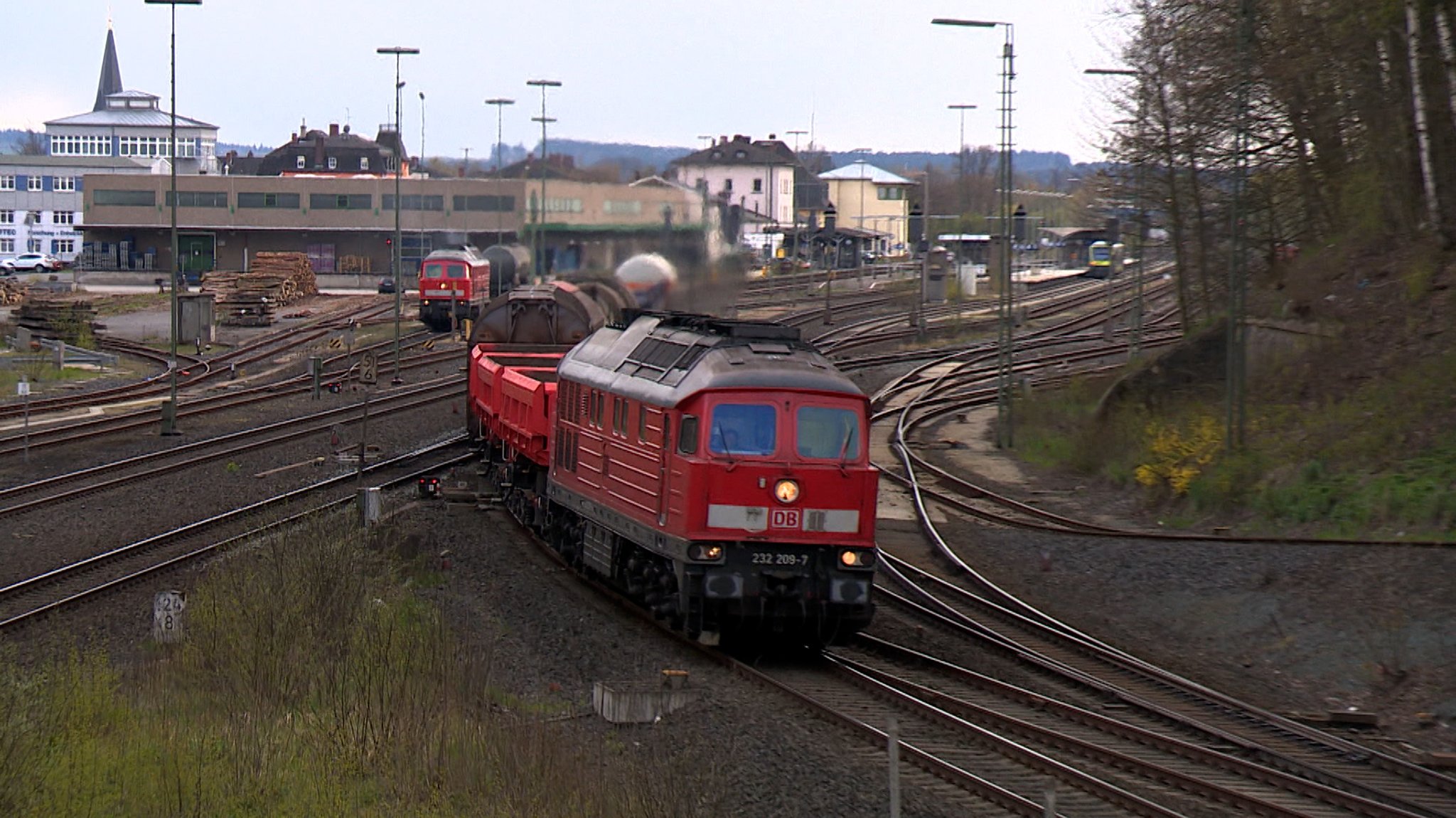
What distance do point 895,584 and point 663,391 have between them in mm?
5790

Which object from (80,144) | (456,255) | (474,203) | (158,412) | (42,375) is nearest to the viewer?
(158,412)

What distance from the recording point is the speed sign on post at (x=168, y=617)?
1739 centimetres

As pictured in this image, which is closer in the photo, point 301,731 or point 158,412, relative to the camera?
point 301,731

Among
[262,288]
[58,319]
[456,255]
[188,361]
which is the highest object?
[456,255]

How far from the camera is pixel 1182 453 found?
88.9 feet

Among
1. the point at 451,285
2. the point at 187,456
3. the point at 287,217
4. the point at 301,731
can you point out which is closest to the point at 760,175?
the point at 287,217

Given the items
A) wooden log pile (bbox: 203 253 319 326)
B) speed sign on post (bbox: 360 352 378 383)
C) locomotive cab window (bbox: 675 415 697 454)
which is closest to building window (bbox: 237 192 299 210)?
wooden log pile (bbox: 203 253 319 326)

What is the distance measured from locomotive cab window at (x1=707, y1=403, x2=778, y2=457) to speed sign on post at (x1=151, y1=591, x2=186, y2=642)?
6618 mm

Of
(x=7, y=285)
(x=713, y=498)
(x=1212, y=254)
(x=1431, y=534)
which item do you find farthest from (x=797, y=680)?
(x=7, y=285)

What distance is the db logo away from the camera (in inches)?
628

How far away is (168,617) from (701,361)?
685 centimetres

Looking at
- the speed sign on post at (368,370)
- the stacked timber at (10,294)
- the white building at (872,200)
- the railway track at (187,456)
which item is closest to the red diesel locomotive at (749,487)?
the railway track at (187,456)

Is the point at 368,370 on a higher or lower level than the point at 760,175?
lower

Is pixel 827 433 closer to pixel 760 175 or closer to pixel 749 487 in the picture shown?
pixel 749 487
